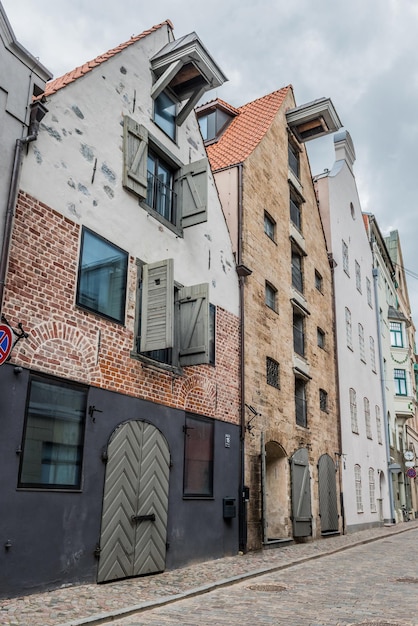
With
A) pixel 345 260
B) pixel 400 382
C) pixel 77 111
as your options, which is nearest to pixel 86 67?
pixel 77 111

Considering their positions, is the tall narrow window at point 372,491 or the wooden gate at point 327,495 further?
the tall narrow window at point 372,491

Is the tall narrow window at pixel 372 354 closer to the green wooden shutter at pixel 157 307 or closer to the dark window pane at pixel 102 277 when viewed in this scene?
the green wooden shutter at pixel 157 307

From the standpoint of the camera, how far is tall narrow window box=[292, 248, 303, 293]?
64.3 feet

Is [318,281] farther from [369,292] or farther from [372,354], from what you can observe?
[369,292]

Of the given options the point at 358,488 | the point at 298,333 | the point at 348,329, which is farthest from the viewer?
the point at 348,329

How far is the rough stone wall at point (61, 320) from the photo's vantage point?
339 inches

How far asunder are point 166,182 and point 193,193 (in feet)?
2.30

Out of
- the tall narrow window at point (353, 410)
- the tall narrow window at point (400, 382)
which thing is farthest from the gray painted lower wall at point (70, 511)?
the tall narrow window at point (400, 382)

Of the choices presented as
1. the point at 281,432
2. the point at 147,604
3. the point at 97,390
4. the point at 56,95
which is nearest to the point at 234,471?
the point at 281,432

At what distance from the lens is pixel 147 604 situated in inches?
306

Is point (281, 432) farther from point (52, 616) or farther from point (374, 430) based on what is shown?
point (374, 430)

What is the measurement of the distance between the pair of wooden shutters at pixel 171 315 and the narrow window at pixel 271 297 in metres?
5.11

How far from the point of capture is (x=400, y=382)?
35.0 metres

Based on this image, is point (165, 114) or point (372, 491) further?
point (372, 491)
